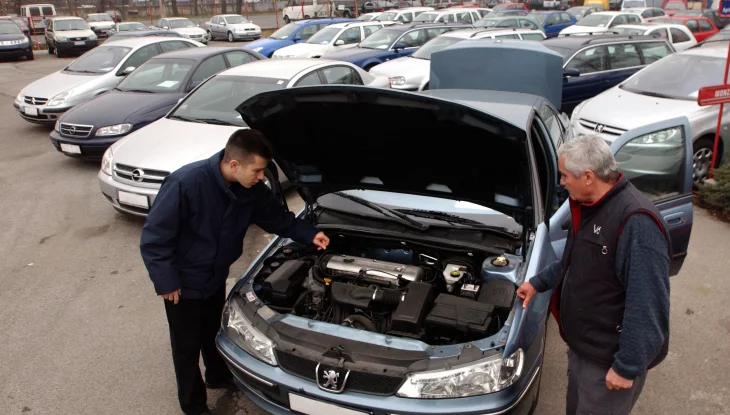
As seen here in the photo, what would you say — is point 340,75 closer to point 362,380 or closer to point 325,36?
point 362,380

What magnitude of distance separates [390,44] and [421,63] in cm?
283

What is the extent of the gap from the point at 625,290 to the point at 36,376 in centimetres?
356

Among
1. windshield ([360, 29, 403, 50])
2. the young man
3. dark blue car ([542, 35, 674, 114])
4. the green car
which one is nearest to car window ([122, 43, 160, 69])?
windshield ([360, 29, 403, 50])

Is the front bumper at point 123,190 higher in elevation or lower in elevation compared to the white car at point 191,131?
lower

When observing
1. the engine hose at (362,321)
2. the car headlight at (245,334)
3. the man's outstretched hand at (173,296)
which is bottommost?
the car headlight at (245,334)

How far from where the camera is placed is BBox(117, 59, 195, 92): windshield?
7988 millimetres

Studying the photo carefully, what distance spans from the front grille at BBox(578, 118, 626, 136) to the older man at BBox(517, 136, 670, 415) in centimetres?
491

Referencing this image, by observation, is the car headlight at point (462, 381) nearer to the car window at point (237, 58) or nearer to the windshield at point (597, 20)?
the car window at point (237, 58)

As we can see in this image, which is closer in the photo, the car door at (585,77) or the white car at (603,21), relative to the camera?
the car door at (585,77)

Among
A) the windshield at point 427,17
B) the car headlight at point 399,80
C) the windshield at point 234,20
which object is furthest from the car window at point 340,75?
the windshield at point 234,20

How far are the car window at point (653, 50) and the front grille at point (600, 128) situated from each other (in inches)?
151

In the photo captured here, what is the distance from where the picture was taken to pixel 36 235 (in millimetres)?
5793

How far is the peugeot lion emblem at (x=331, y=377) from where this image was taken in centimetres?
246

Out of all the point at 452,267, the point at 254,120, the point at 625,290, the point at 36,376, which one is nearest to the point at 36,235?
the point at 36,376
